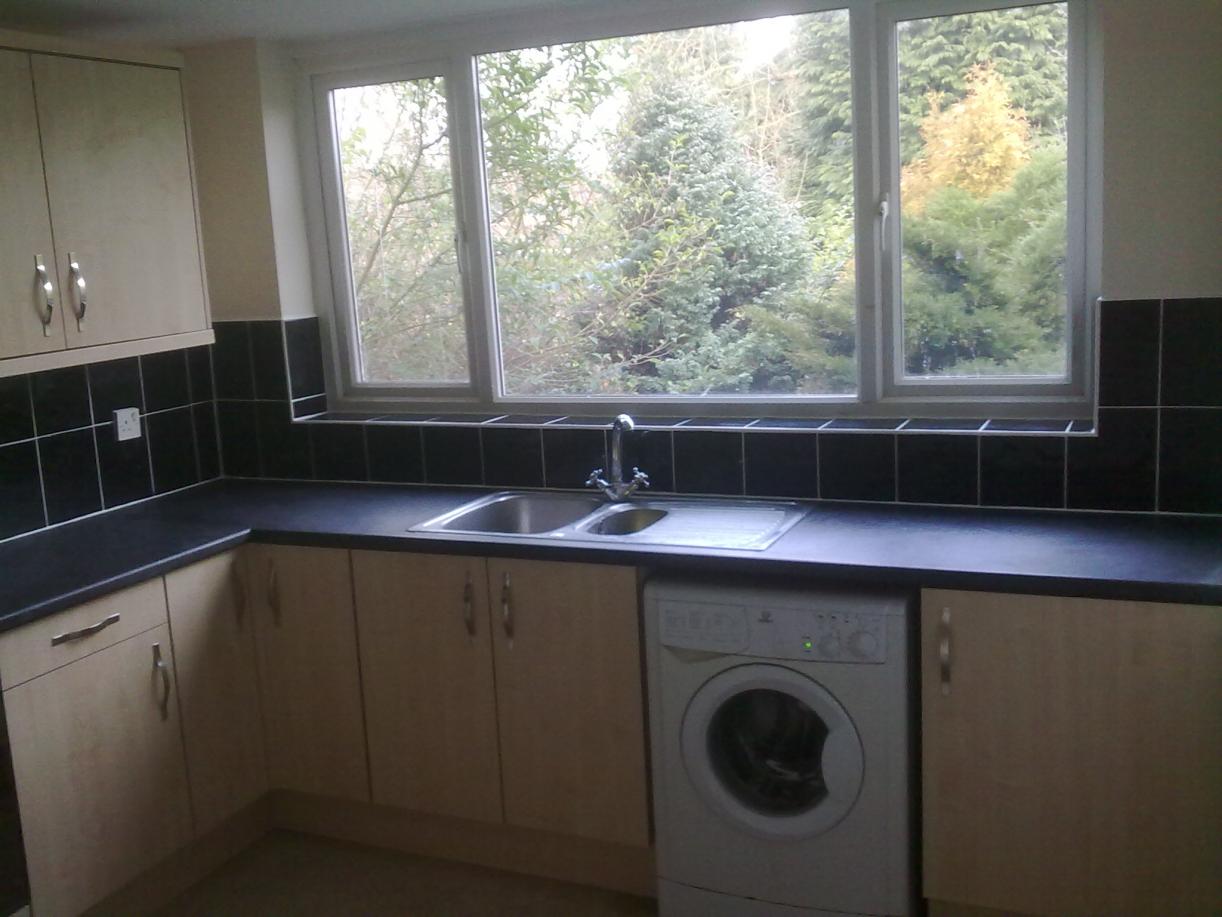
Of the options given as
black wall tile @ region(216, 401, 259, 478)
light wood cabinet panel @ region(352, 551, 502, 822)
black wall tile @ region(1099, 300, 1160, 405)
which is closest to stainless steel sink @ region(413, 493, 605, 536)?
light wood cabinet panel @ region(352, 551, 502, 822)

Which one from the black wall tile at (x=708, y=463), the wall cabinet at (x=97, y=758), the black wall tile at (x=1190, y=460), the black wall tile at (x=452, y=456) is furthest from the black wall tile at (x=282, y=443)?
the black wall tile at (x=1190, y=460)

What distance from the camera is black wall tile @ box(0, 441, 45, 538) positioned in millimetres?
3193

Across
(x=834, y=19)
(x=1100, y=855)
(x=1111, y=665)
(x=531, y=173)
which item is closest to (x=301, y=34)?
(x=531, y=173)

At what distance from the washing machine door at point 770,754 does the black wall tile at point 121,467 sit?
6.09 ft

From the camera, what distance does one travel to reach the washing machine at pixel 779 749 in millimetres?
2541

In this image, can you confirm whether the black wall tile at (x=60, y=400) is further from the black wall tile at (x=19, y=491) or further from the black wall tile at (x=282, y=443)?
the black wall tile at (x=282, y=443)

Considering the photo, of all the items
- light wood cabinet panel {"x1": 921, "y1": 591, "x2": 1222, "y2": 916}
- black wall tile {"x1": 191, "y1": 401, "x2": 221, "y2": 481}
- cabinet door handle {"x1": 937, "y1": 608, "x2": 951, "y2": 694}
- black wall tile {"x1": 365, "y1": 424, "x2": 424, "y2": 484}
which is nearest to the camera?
light wood cabinet panel {"x1": 921, "y1": 591, "x2": 1222, "y2": 916}

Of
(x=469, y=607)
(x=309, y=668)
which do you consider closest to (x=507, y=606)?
(x=469, y=607)

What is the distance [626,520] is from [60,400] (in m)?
1.58

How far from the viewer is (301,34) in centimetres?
355

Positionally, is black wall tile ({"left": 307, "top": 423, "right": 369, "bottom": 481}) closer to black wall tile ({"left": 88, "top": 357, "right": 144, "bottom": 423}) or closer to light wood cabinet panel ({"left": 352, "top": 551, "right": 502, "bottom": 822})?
black wall tile ({"left": 88, "top": 357, "right": 144, "bottom": 423})

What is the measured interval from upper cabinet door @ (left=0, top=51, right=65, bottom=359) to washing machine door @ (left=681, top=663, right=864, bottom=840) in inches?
70.7

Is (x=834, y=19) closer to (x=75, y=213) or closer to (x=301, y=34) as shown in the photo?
(x=301, y=34)

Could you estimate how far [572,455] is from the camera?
3443mm
